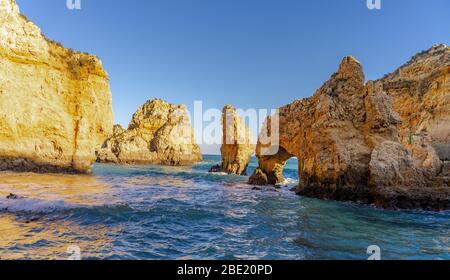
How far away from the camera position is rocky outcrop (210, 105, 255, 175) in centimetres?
4431

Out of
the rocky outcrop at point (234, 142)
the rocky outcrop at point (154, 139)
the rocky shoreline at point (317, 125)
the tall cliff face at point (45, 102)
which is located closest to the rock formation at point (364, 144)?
the rocky shoreline at point (317, 125)

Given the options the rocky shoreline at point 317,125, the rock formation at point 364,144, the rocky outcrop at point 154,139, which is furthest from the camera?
the rocky outcrop at point 154,139

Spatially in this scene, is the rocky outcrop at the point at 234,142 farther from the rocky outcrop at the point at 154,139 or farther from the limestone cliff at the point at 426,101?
the rocky outcrop at the point at 154,139

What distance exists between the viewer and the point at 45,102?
85.1ft

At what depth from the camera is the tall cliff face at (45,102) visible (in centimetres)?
2330

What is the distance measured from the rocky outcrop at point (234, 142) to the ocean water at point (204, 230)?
29.3 meters

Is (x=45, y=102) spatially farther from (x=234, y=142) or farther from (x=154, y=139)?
(x=154, y=139)

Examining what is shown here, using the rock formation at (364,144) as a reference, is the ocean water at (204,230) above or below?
below

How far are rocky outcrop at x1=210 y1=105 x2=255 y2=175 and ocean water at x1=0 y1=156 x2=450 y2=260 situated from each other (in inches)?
1154

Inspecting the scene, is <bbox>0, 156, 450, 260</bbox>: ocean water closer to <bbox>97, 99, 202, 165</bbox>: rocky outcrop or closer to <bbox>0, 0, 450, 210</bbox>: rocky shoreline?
<bbox>0, 0, 450, 210</bbox>: rocky shoreline

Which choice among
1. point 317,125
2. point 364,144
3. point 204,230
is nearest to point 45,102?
point 317,125

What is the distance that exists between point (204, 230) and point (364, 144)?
12.5m
